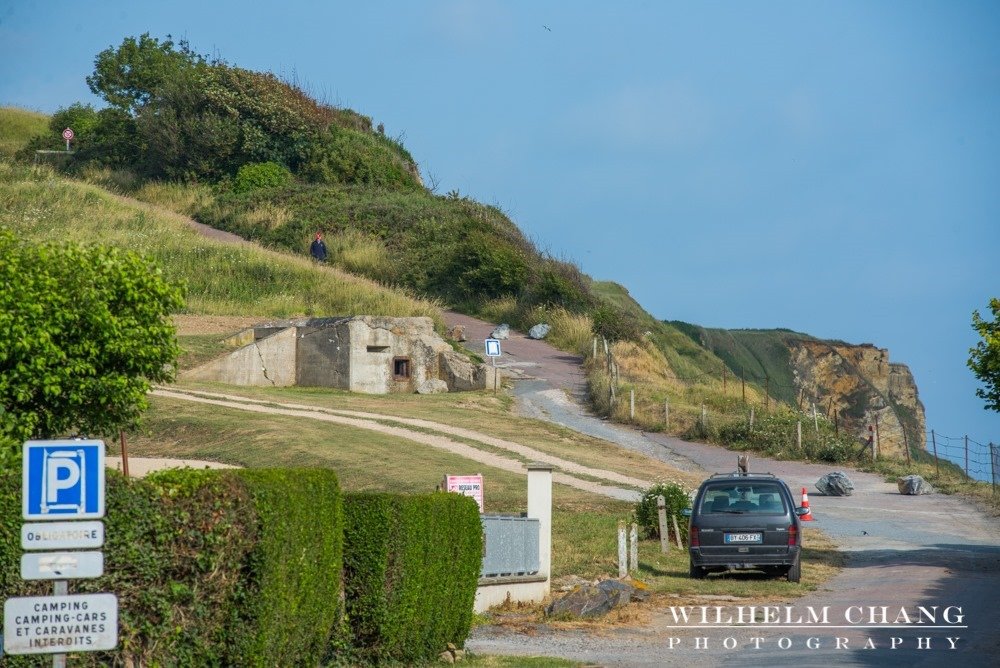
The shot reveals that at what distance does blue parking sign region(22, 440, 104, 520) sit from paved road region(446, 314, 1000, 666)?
6.35 meters

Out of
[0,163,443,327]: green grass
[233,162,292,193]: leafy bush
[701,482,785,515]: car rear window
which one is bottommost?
[701,482,785,515]: car rear window

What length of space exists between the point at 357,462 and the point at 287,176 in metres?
51.2

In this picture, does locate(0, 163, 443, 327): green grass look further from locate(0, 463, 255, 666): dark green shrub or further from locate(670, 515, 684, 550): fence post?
locate(0, 463, 255, 666): dark green shrub

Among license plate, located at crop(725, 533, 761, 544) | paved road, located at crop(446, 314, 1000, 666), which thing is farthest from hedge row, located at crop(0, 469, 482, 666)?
license plate, located at crop(725, 533, 761, 544)

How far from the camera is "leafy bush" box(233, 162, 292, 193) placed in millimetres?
73950

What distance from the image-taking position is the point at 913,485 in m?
31.8

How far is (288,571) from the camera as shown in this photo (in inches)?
373

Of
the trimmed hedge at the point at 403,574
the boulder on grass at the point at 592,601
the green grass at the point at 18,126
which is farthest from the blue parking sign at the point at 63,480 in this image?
the green grass at the point at 18,126

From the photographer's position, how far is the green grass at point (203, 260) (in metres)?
47.7

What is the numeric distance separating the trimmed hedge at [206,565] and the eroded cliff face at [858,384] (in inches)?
2257

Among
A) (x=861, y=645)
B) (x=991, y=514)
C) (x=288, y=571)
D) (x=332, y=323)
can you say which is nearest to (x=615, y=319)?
(x=332, y=323)

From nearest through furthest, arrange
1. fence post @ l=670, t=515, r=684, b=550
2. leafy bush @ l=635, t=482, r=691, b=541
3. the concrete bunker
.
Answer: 1. fence post @ l=670, t=515, r=684, b=550
2. leafy bush @ l=635, t=482, r=691, b=541
3. the concrete bunker

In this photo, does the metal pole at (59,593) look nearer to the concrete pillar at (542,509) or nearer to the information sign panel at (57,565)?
the information sign panel at (57,565)

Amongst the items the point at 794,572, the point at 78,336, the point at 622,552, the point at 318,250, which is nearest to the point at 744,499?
the point at 794,572
